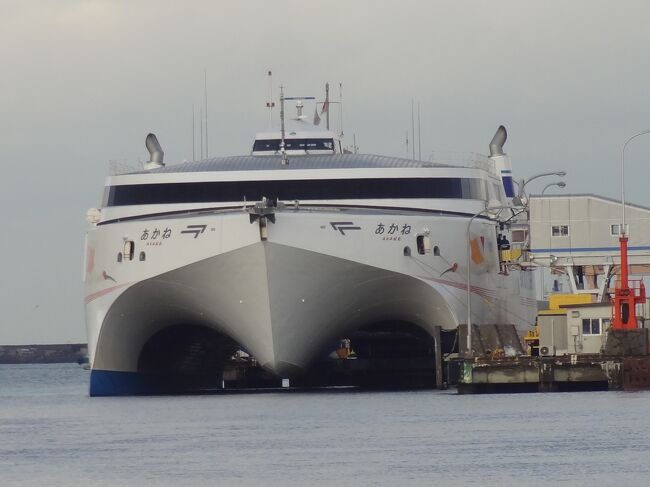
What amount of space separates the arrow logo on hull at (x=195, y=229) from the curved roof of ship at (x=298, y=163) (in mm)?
4000

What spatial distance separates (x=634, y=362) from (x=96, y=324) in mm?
17878

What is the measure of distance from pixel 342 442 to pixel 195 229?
1566 centimetres

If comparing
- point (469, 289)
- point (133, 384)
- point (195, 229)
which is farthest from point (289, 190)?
point (133, 384)

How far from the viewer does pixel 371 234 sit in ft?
191

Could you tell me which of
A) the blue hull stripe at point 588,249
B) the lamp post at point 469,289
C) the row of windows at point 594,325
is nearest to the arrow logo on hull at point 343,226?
the lamp post at point 469,289

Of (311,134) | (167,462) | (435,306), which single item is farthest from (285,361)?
(167,462)

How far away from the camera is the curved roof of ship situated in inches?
2435

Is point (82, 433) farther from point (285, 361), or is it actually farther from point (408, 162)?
→ point (408, 162)

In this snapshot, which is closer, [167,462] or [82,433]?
[167,462]

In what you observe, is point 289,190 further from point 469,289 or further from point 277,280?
point 469,289

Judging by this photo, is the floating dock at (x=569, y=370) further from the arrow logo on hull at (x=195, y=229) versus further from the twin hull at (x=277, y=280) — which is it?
the arrow logo on hull at (x=195, y=229)

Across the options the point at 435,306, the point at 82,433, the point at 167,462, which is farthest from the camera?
the point at 435,306

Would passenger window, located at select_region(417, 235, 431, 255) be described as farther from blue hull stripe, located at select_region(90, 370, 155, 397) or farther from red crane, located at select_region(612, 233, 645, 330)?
blue hull stripe, located at select_region(90, 370, 155, 397)

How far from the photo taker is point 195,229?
58031 millimetres
